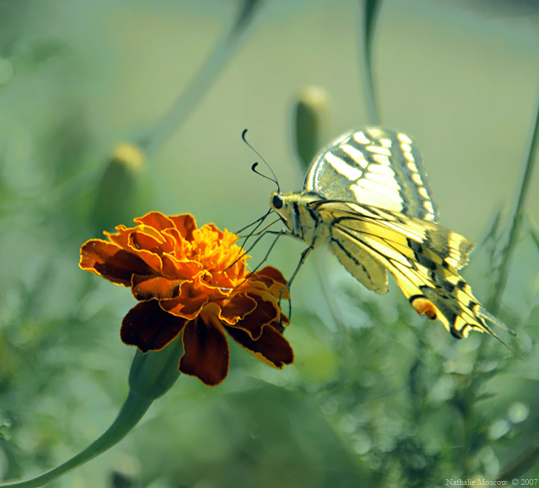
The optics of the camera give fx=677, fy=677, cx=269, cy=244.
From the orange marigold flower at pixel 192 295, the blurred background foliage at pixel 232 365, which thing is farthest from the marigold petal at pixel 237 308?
the blurred background foliage at pixel 232 365

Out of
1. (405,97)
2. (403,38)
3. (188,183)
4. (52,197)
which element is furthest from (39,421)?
(403,38)

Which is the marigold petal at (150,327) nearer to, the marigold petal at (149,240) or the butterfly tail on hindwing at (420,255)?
the marigold petal at (149,240)

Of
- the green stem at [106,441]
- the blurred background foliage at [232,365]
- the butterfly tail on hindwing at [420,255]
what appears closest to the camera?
the green stem at [106,441]

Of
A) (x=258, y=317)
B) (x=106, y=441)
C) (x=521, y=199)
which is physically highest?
(x=521, y=199)

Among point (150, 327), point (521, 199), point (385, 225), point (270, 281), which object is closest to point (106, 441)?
point (150, 327)

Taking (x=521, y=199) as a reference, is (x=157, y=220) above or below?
below

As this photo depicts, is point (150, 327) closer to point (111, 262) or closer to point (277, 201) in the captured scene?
point (111, 262)

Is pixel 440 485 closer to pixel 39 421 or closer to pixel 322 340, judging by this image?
pixel 322 340
